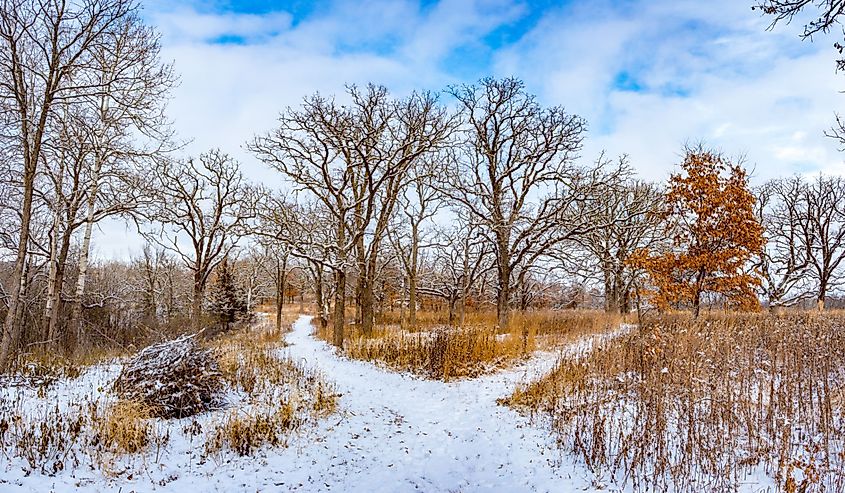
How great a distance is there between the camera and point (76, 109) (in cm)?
1252

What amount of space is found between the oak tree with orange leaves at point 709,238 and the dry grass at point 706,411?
4.04 metres

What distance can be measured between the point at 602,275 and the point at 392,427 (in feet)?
64.6

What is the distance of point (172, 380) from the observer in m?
6.91

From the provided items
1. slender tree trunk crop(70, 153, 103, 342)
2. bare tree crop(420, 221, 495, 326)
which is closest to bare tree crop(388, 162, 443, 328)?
bare tree crop(420, 221, 495, 326)

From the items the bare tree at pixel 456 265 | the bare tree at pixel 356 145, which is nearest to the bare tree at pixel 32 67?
the bare tree at pixel 356 145

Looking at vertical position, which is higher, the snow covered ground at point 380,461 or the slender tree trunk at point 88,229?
the slender tree trunk at point 88,229

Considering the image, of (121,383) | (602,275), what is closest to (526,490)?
(121,383)

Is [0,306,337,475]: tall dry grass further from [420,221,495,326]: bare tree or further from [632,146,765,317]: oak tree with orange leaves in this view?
[420,221,495,326]: bare tree

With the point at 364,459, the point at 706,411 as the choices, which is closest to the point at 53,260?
the point at 364,459

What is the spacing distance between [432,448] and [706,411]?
12.0 ft

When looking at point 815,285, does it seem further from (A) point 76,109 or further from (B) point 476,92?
(A) point 76,109

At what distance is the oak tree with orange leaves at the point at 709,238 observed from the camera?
13070mm

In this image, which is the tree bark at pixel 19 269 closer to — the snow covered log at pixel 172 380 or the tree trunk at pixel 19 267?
the tree trunk at pixel 19 267

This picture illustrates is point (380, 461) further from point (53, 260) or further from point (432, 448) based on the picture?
point (53, 260)
